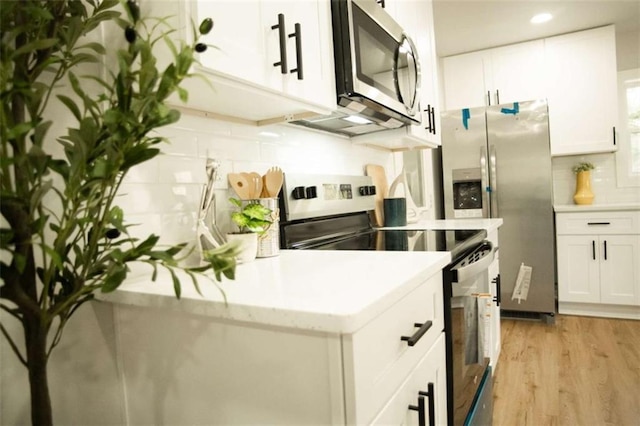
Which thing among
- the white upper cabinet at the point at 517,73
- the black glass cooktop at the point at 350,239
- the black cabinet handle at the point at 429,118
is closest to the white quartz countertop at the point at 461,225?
the black glass cooktop at the point at 350,239

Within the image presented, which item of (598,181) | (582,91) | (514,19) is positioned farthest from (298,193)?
(598,181)

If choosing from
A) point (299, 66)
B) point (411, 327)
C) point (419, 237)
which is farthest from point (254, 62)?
point (419, 237)

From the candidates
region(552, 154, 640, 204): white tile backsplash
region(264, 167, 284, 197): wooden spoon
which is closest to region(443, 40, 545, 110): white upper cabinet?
region(552, 154, 640, 204): white tile backsplash

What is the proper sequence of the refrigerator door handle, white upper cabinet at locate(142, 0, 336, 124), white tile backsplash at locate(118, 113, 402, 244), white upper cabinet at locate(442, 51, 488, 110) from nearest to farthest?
white upper cabinet at locate(142, 0, 336, 124) < white tile backsplash at locate(118, 113, 402, 244) < the refrigerator door handle < white upper cabinet at locate(442, 51, 488, 110)

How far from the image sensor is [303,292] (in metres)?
0.69

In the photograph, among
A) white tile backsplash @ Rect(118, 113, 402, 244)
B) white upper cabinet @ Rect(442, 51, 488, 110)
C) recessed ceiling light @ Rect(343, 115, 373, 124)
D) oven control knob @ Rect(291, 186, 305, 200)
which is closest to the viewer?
white tile backsplash @ Rect(118, 113, 402, 244)

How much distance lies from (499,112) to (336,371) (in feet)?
11.1

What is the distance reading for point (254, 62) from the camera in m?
0.94

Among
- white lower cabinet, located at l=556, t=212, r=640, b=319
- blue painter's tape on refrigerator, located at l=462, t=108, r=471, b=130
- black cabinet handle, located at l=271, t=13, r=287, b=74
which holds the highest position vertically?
blue painter's tape on refrigerator, located at l=462, t=108, r=471, b=130

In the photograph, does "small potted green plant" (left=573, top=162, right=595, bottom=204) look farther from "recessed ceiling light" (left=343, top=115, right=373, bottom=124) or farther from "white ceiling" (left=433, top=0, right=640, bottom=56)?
"recessed ceiling light" (left=343, top=115, right=373, bottom=124)

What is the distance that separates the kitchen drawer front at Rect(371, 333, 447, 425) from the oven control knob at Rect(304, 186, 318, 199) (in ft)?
2.26

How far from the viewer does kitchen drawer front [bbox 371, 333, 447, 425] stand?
726mm

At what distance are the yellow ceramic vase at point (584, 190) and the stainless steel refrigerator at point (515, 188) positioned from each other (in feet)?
1.81

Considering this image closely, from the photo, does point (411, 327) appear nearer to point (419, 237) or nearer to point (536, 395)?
point (419, 237)
